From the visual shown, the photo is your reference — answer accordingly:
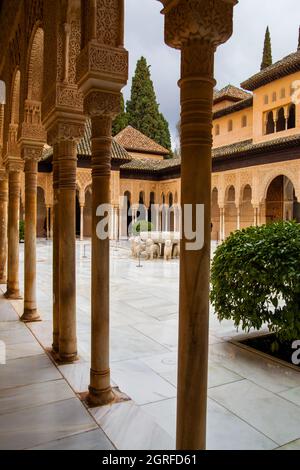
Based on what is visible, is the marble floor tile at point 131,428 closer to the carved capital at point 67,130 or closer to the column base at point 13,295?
the carved capital at point 67,130

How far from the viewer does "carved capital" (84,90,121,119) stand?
313 centimetres

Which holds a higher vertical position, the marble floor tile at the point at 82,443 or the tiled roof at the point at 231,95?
the tiled roof at the point at 231,95

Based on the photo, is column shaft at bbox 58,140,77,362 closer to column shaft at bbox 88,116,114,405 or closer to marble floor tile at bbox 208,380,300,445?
column shaft at bbox 88,116,114,405

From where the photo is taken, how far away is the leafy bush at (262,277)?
4.08 metres

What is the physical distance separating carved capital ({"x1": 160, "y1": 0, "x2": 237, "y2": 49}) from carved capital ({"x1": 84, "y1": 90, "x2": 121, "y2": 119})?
3.82 feet

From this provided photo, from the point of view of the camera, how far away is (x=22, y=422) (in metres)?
2.88

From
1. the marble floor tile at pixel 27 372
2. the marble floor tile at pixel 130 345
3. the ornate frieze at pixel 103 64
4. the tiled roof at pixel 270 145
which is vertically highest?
the tiled roof at pixel 270 145

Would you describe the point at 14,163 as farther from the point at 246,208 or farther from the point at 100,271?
the point at 246,208

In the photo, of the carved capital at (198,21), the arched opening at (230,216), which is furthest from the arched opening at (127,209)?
the carved capital at (198,21)

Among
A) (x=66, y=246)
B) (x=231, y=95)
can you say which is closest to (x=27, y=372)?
(x=66, y=246)

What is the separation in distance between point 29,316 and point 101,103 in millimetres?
3691

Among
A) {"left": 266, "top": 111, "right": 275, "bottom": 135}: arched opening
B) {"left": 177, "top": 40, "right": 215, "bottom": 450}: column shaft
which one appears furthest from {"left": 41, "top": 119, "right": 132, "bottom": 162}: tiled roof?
{"left": 177, "top": 40, "right": 215, "bottom": 450}: column shaft

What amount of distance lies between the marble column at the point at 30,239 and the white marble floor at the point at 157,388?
0.84ft

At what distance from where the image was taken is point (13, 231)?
7.30 m
